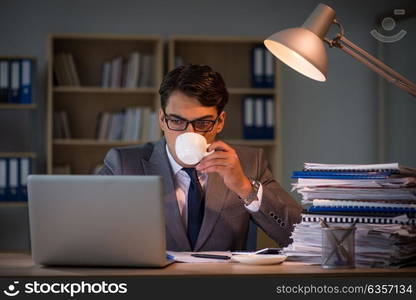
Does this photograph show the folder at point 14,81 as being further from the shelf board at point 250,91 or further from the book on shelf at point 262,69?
the book on shelf at point 262,69

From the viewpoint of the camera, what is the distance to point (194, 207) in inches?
105

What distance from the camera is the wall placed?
18.2 feet

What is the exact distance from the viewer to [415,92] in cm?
207

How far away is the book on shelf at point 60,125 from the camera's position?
537cm

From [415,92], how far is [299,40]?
335 millimetres

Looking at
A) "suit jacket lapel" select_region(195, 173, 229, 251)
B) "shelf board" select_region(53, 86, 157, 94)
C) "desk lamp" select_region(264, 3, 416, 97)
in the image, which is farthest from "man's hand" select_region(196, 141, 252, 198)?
"shelf board" select_region(53, 86, 157, 94)

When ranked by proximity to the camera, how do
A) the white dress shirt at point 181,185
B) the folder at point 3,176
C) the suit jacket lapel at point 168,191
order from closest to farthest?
the suit jacket lapel at point 168,191
the white dress shirt at point 181,185
the folder at point 3,176

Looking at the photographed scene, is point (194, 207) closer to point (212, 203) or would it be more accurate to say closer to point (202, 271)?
point (212, 203)

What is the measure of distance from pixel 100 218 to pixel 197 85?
0.98 m

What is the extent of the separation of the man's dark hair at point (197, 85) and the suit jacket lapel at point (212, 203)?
0.25m

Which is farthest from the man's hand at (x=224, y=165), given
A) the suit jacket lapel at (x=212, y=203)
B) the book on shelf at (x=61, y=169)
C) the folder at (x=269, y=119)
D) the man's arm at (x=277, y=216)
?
the book on shelf at (x=61, y=169)

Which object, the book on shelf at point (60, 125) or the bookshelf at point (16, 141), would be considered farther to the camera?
the book on shelf at point (60, 125)

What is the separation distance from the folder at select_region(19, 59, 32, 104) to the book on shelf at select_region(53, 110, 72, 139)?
0.22 meters

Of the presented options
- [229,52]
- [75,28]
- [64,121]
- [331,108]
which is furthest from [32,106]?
[331,108]
